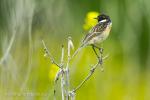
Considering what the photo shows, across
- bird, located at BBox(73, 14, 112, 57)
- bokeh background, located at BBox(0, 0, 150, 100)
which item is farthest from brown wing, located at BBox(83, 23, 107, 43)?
bokeh background, located at BBox(0, 0, 150, 100)

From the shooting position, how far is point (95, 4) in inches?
A: 299

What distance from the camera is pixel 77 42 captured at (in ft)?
23.5

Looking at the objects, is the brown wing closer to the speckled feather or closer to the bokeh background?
the speckled feather

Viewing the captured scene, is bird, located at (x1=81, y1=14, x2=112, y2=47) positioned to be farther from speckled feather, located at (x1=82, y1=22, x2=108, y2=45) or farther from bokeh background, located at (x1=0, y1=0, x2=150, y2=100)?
bokeh background, located at (x1=0, y1=0, x2=150, y2=100)

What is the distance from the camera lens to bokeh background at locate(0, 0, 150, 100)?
6016 millimetres

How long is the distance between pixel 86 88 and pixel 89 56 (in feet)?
1.24

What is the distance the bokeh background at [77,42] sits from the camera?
237 inches

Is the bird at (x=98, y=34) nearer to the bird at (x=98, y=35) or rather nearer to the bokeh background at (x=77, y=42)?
the bird at (x=98, y=35)

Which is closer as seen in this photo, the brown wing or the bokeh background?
the brown wing

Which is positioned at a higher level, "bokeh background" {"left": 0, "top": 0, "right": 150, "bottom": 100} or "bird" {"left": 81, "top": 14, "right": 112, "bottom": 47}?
"bokeh background" {"left": 0, "top": 0, "right": 150, "bottom": 100}

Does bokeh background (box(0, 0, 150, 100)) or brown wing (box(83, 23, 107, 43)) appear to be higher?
bokeh background (box(0, 0, 150, 100))

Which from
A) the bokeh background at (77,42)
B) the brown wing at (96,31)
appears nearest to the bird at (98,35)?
the brown wing at (96,31)

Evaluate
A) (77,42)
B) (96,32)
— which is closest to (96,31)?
(96,32)

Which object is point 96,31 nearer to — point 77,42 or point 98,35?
point 98,35
